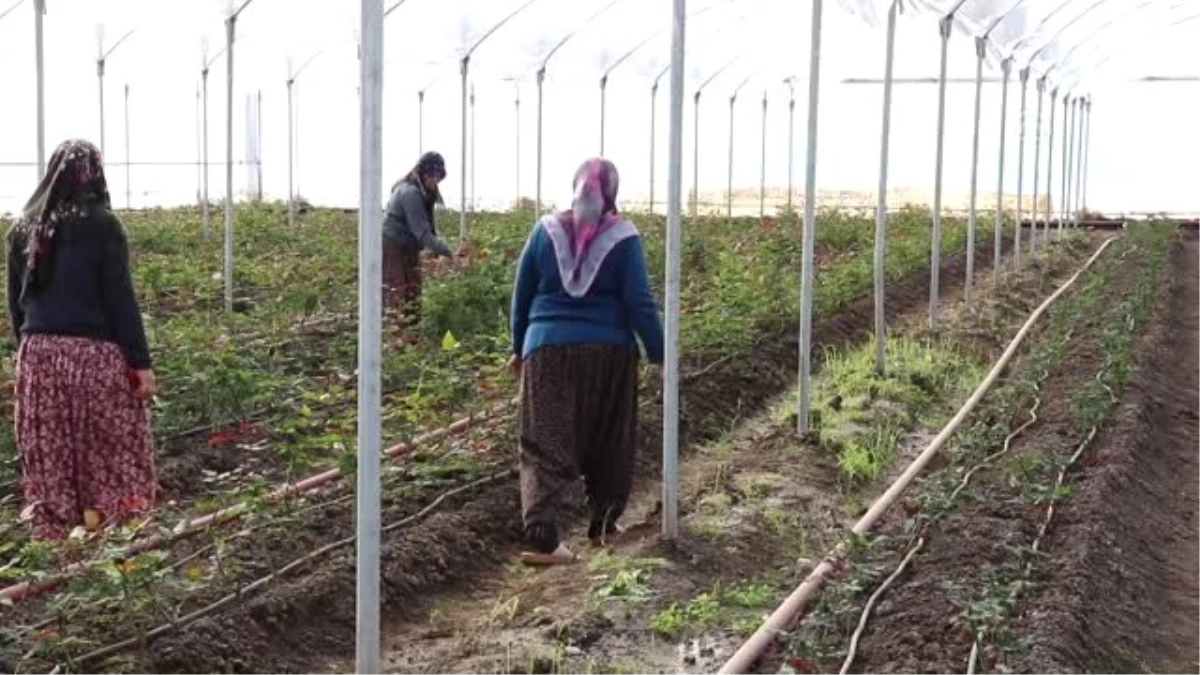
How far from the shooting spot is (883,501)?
5.96 metres

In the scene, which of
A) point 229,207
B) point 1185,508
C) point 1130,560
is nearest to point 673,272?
point 1130,560

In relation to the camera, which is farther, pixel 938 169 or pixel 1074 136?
pixel 1074 136

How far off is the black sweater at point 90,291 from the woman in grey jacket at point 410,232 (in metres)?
4.15

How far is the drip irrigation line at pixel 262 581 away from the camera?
12.5ft

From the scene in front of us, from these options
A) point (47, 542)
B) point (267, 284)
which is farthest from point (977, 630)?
point (267, 284)

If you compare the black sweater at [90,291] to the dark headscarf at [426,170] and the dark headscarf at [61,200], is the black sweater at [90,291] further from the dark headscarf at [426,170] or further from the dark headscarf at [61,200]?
the dark headscarf at [426,170]

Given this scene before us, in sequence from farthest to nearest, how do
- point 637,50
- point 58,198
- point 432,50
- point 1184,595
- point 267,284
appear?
point 637,50 < point 432,50 < point 267,284 < point 1184,595 < point 58,198

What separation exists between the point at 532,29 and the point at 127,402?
12.9 meters

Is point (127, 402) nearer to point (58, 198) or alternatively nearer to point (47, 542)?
point (58, 198)

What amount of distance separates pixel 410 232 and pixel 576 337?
4396 mm

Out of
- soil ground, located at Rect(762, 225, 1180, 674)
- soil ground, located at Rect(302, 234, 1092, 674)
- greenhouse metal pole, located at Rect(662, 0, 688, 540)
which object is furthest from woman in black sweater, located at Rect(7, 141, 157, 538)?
soil ground, located at Rect(762, 225, 1180, 674)

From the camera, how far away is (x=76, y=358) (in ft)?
16.0

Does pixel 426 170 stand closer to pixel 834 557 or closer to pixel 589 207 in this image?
pixel 589 207

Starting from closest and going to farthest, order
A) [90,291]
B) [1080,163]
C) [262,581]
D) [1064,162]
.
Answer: [262,581] < [90,291] < [1064,162] < [1080,163]
